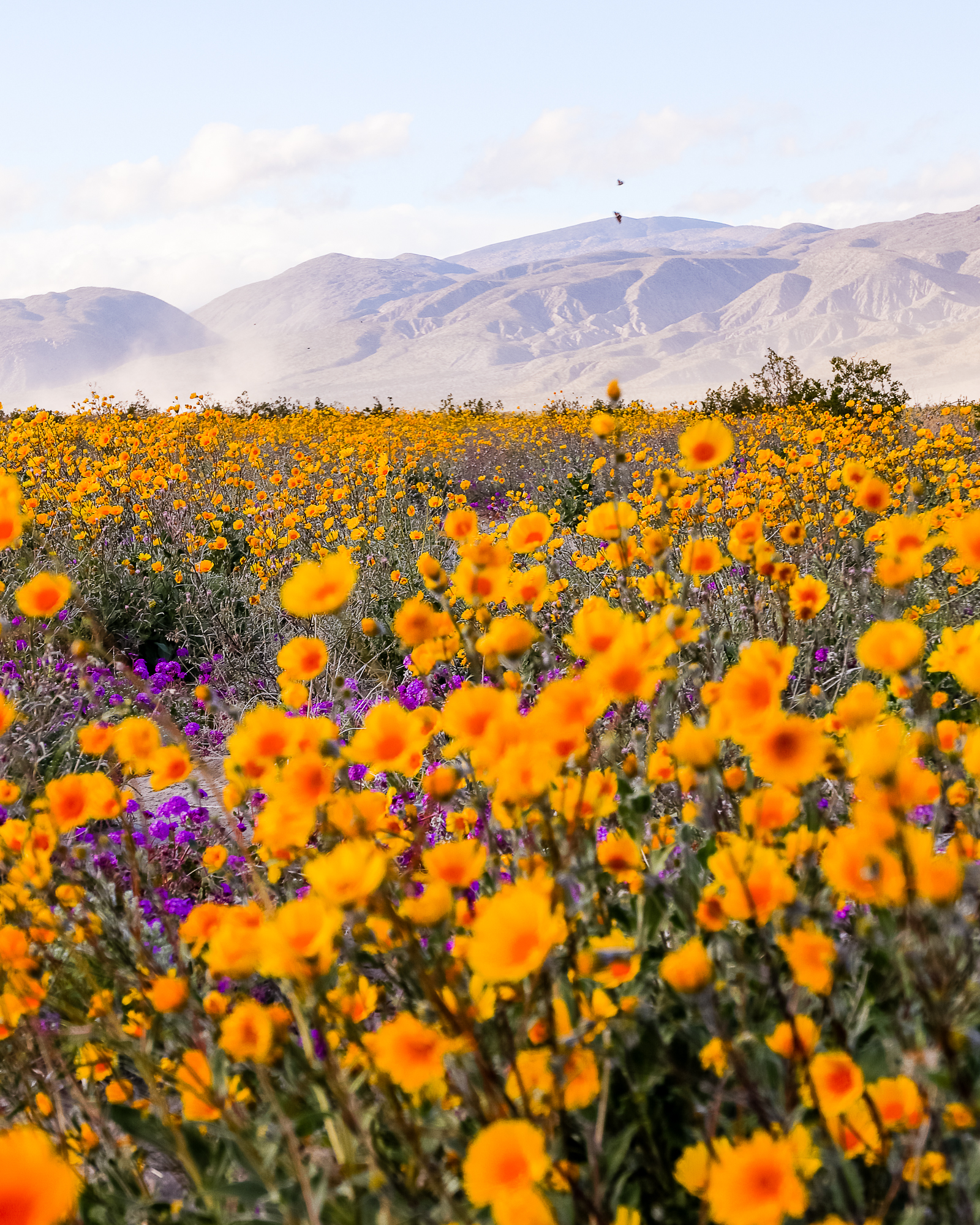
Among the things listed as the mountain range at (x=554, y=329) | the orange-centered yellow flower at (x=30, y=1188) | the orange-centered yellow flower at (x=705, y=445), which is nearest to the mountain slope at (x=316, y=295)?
the mountain range at (x=554, y=329)

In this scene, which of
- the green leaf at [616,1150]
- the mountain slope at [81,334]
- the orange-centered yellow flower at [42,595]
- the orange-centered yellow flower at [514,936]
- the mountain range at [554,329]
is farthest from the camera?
the mountain slope at [81,334]

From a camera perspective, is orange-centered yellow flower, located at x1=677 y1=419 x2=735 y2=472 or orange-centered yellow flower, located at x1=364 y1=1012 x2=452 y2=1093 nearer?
orange-centered yellow flower, located at x1=364 y1=1012 x2=452 y2=1093

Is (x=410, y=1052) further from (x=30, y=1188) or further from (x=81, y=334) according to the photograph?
(x=81, y=334)

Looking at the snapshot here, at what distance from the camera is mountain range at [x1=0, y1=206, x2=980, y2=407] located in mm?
57688

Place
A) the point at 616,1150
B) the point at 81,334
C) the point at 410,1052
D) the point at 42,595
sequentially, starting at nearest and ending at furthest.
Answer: the point at 410,1052 < the point at 616,1150 < the point at 42,595 < the point at 81,334

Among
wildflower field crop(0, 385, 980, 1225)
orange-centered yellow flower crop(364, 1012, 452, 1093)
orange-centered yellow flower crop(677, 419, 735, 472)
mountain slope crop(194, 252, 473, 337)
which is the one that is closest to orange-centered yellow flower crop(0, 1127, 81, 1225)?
wildflower field crop(0, 385, 980, 1225)

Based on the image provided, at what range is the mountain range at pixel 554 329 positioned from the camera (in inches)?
2271

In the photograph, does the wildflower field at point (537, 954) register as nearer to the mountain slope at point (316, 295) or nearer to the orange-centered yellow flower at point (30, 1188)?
the orange-centered yellow flower at point (30, 1188)

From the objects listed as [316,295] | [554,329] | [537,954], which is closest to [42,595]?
[537,954]

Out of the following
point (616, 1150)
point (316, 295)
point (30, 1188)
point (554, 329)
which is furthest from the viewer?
point (316, 295)

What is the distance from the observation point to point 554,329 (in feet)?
300

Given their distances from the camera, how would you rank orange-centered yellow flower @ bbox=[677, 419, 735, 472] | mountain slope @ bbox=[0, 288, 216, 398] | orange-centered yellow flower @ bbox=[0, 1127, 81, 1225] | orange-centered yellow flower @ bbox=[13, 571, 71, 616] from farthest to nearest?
mountain slope @ bbox=[0, 288, 216, 398] < orange-centered yellow flower @ bbox=[677, 419, 735, 472] < orange-centered yellow flower @ bbox=[13, 571, 71, 616] < orange-centered yellow flower @ bbox=[0, 1127, 81, 1225]

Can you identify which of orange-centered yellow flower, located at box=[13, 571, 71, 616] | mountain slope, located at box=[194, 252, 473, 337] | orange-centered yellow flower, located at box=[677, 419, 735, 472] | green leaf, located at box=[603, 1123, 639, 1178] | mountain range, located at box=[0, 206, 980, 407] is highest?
mountain slope, located at box=[194, 252, 473, 337]

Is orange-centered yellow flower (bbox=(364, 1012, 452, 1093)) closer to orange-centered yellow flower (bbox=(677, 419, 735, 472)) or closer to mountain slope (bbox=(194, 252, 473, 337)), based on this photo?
A: orange-centered yellow flower (bbox=(677, 419, 735, 472))
